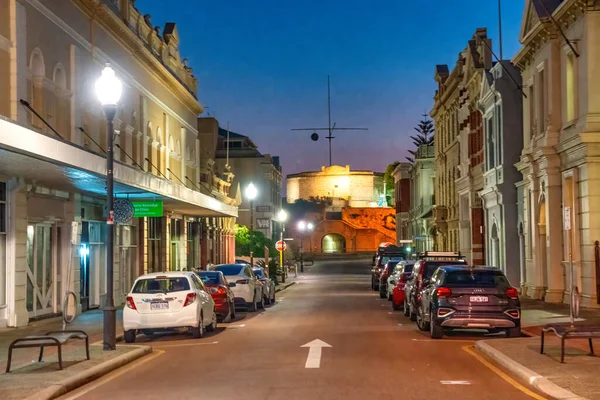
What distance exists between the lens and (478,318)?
798 inches

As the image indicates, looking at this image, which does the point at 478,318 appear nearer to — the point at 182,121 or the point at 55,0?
the point at 55,0

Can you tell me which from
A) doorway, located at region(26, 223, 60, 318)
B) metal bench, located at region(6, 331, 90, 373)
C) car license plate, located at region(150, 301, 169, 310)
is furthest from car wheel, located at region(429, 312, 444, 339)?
doorway, located at region(26, 223, 60, 318)

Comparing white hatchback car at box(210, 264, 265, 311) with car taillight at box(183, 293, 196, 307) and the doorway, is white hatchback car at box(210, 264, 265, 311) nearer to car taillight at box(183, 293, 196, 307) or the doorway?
the doorway

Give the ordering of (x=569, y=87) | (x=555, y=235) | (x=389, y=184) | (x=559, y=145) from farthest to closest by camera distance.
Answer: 1. (x=389, y=184)
2. (x=555, y=235)
3. (x=559, y=145)
4. (x=569, y=87)

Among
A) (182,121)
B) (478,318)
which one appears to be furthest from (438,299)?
(182,121)

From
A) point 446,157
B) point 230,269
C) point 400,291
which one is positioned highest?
point 446,157

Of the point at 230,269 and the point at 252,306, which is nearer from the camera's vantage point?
the point at 252,306

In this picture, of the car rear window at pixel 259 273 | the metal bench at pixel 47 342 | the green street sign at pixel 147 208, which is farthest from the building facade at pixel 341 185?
the metal bench at pixel 47 342

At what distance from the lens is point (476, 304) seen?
20391 mm

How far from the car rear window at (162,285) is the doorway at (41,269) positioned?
5216 millimetres

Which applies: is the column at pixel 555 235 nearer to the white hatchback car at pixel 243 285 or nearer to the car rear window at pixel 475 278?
the white hatchback car at pixel 243 285

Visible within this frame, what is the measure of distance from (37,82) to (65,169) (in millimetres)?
5699

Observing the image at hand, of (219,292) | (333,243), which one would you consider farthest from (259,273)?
(333,243)

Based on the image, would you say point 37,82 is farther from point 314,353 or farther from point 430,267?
point 314,353
